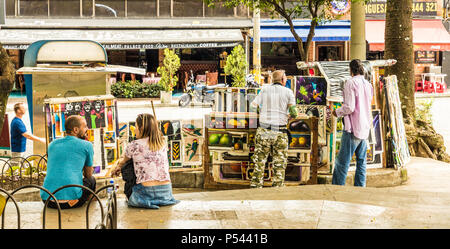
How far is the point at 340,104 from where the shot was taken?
27.0 feet

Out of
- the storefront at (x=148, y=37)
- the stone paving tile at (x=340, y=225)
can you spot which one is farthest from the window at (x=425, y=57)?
the stone paving tile at (x=340, y=225)

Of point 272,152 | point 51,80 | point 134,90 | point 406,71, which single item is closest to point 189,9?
point 134,90

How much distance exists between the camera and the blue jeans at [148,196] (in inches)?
237

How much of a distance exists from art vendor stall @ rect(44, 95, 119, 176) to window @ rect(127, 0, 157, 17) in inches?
780

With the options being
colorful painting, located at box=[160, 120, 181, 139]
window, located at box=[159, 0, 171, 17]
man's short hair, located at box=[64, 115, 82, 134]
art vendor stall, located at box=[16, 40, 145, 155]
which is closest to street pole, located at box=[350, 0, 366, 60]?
colorful painting, located at box=[160, 120, 181, 139]

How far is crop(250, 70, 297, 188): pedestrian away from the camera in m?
7.49

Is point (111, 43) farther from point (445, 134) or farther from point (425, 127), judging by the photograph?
point (425, 127)

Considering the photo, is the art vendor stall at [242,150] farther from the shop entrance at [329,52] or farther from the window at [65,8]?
the shop entrance at [329,52]

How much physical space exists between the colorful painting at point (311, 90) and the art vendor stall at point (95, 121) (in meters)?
2.65

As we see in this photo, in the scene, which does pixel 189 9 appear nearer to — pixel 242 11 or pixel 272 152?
pixel 242 11

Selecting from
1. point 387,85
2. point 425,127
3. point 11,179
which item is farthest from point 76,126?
point 425,127

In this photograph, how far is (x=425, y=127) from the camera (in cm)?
1122

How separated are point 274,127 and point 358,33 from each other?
406cm

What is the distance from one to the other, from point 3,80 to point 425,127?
26.0ft
